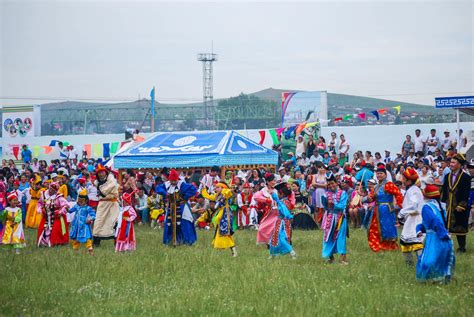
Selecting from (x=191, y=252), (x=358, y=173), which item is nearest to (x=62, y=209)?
(x=191, y=252)

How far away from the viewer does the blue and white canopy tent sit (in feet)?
74.3

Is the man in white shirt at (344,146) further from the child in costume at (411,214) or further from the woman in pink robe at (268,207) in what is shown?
the child in costume at (411,214)

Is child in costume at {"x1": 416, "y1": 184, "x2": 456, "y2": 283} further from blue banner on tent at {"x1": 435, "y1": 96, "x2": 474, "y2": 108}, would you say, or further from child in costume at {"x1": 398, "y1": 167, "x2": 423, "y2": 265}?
blue banner on tent at {"x1": 435, "y1": 96, "x2": 474, "y2": 108}

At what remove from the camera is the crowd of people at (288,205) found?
42.7 ft

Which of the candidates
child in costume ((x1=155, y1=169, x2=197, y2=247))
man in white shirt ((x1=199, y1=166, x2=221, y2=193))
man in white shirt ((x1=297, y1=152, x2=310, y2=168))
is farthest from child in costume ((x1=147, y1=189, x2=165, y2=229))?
man in white shirt ((x1=297, y1=152, x2=310, y2=168))

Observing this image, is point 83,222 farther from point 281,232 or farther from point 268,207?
point 281,232

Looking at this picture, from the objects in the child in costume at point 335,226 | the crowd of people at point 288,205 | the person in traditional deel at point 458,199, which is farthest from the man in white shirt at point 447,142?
the child in costume at point 335,226

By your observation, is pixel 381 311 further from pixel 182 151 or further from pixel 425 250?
pixel 182 151

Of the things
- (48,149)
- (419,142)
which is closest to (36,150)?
(48,149)

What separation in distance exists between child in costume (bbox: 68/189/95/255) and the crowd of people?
23 mm

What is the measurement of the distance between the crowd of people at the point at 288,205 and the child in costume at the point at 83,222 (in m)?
0.02

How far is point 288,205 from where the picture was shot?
15.4 metres

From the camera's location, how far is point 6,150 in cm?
4025

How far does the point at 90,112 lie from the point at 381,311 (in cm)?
4393
